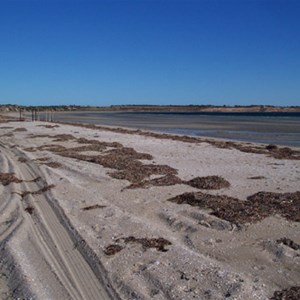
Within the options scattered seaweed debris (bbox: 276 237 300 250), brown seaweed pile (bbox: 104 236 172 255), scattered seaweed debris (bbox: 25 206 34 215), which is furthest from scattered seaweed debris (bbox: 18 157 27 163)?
scattered seaweed debris (bbox: 276 237 300 250)

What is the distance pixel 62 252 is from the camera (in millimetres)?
5621

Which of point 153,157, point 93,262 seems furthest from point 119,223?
point 153,157

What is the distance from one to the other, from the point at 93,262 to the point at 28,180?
586 centimetres

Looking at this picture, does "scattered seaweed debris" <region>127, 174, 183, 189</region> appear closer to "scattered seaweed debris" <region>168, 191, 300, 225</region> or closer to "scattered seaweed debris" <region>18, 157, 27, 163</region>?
"scattered seaweed debris" <region>168, 191, 300, 225</region>

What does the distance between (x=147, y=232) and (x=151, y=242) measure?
49cm

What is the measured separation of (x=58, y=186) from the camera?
981 cm

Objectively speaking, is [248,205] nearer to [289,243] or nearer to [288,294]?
[289,243]

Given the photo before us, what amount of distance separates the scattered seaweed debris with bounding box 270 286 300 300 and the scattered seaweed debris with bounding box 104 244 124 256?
225 cm

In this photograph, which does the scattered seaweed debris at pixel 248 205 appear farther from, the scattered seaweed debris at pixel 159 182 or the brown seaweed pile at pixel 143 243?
the brown seaweed pile at pixel 143 243

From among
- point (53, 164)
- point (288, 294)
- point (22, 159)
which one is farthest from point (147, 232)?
point (22, 159)

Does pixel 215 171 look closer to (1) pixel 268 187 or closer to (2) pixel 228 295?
(1) pixel 268 187

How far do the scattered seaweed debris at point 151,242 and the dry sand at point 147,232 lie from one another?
2 cm

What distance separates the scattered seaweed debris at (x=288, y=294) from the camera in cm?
436

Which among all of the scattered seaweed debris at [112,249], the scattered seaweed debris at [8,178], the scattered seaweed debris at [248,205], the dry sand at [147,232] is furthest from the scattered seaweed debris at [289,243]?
the scattered seaweed debris at [8,178]
